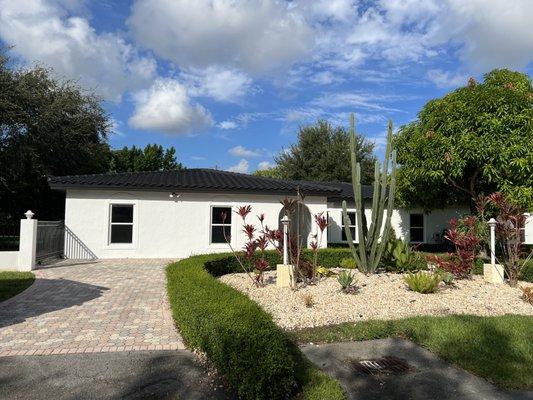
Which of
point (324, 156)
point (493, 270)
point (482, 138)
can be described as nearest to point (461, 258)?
point (493, 270)

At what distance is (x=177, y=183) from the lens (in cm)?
1566

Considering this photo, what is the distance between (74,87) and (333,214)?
1610cm

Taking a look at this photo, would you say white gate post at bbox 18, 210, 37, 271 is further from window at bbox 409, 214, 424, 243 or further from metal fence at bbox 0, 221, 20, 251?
window at bbox 409, 214, 424, 243

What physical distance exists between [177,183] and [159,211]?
1.19 m

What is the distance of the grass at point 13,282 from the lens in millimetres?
8531

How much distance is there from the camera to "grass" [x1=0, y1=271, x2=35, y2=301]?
336 inches

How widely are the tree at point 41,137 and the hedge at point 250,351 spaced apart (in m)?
18.2

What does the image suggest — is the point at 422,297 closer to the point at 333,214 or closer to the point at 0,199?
the point at 333,214

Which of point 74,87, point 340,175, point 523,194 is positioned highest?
point 74,87

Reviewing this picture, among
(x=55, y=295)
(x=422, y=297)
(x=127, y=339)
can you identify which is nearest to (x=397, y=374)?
(x=127, y=339)

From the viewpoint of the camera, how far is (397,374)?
14.8 ft

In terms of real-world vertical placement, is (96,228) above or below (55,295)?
above

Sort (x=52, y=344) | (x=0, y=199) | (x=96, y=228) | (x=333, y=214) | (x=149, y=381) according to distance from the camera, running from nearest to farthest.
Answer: (x=149, y=381)
(x=52, y=344)
(x=96, y=228)
(x=333, y=214)
(x=0, y=199)

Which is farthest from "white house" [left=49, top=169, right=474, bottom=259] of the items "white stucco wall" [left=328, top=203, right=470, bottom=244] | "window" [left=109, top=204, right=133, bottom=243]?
"white stucco wall" [left=328, top=203, right=470, bottom=244]
